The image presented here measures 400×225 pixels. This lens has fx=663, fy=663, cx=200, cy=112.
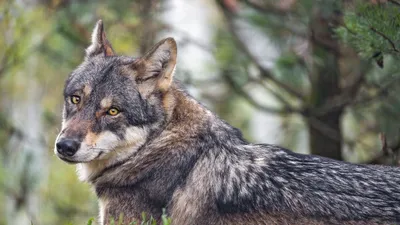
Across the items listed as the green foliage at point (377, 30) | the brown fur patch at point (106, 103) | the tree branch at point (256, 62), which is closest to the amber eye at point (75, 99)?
the brown fur patch at point (106, 103)

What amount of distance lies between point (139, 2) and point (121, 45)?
1212mm

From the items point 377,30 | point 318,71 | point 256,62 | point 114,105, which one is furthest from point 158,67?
point 256,62

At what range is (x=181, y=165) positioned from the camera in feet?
17.9

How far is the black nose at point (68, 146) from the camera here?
5.29 meters

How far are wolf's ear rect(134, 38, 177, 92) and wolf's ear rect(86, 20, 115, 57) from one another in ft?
2.45

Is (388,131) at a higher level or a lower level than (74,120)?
higher

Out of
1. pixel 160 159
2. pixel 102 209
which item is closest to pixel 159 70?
pixel 160 159

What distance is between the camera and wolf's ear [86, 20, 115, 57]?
251 inches

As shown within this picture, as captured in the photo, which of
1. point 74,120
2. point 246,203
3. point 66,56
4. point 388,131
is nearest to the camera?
point 246,203

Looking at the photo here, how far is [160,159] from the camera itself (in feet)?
18.2

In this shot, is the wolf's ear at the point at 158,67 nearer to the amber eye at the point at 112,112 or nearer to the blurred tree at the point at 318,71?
the amber eye at the point at 112,112

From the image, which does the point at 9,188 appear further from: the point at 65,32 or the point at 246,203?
the point at 246,203

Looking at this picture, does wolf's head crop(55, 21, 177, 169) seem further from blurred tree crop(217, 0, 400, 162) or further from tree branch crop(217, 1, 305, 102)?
tree branch crop(217, 1, 305, 102)

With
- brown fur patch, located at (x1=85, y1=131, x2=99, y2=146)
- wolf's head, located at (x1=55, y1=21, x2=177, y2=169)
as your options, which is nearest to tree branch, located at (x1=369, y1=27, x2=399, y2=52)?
wolf's head, located at (x1=55, y1=21, x2=177, y2=169)
